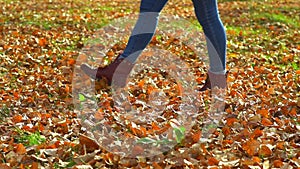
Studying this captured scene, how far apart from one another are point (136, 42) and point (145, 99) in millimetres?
516

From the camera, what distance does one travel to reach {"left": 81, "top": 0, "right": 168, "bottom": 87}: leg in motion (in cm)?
380

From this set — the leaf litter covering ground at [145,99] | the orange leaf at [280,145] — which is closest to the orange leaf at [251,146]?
the leaf litter covering ground at [145,99]

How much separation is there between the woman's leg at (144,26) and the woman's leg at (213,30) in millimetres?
335

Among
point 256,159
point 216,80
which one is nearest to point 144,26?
point 216,80

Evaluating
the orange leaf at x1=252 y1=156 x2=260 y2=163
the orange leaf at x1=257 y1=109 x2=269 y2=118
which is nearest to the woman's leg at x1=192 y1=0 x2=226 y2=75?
the orange leaf at x1=257 y1=109 x2=269 y2=118

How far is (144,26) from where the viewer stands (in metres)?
3.86

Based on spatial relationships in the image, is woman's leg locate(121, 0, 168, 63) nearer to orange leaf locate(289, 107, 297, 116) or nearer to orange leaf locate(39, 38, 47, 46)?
orange leaf locate(289, 107, 297, 116)

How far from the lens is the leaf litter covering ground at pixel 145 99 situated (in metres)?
2.64

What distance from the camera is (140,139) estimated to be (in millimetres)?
2828

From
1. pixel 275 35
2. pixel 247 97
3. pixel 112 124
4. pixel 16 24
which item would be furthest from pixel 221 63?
pixel 16 24

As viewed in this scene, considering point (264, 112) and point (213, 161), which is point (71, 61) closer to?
point (264, 112)

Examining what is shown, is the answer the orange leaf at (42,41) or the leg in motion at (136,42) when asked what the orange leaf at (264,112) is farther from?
the orange leaf at (42,41)

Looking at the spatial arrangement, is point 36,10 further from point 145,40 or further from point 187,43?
point 145,40

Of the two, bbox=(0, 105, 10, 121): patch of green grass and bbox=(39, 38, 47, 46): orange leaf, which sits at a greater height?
bbox=(39, 38, 47, 46): orange leaf
